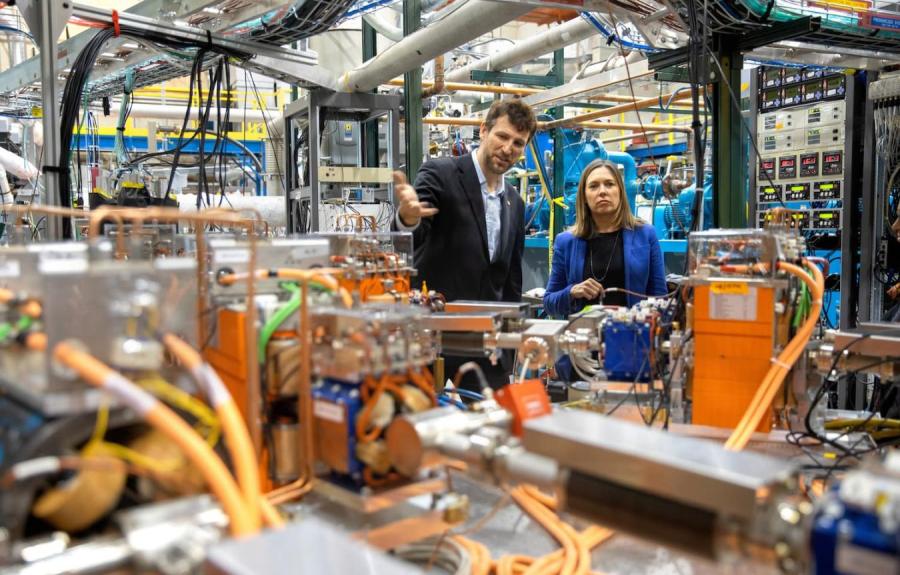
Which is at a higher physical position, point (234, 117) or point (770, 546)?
point (234, 117)

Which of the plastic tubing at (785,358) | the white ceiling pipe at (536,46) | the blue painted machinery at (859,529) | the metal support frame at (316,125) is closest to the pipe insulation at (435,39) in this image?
the metal support frame at (316,125)

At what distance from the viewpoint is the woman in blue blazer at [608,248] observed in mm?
2676

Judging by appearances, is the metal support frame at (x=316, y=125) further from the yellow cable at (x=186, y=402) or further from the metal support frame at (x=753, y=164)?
the yellow cable at (x=186, y=402)

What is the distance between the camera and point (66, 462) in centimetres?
77

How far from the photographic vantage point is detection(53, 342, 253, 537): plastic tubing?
0.74 meters

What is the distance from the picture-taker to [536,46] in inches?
174

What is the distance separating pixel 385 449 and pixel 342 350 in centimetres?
17

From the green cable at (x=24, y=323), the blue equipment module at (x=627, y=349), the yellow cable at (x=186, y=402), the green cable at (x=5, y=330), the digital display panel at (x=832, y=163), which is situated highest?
the digital display panel at (x=832, y=163)

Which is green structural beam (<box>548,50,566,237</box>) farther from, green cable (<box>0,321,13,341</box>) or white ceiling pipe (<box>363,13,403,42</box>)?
green cable (<box>0,321,13,341</box>)

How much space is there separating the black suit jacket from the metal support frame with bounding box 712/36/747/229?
2.59ft

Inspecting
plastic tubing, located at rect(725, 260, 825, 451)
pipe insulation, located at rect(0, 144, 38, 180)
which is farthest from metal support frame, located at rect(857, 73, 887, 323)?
pipe insulation, located at rect(0, 144, 38, 180)

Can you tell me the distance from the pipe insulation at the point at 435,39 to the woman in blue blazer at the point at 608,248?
0.65 metres

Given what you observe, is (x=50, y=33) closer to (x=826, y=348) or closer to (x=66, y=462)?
(x=66, y=462)

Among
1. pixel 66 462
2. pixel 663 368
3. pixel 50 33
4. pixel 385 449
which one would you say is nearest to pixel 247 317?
pixel 385 449
